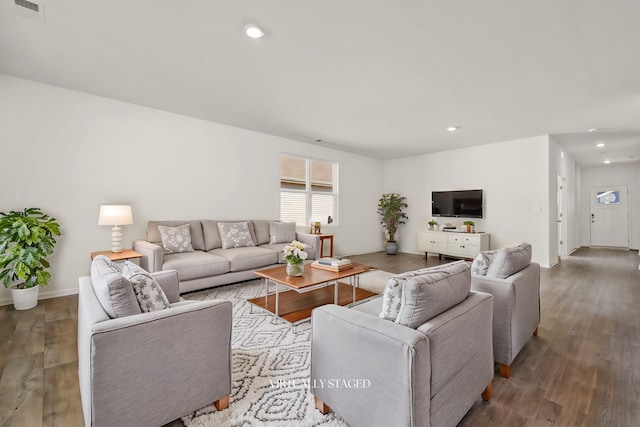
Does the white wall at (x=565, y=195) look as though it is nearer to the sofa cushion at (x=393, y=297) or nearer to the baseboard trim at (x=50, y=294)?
the sofa cushion at (x=393, y=297)

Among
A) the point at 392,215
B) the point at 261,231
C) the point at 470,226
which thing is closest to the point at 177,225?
the point at 261,231

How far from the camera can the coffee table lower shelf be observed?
2741 millimetres

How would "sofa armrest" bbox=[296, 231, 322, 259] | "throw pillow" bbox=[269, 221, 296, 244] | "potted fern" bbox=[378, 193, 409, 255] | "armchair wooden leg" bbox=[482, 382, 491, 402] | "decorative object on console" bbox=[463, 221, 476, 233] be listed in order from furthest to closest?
1. "potted fern" bbox=[378, 193, 409, 255]
2. "decorative object on console" bbox=[463, 221, 476, 233]
3. "throw pillow" bbox=[269, 221, 296, 244]
4. "sofa armrest" bbox=[296, 231, 322, 259]
5. "armchair wooden leg" bbox=[482, 382, 491, 402]

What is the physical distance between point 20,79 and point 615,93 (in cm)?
685

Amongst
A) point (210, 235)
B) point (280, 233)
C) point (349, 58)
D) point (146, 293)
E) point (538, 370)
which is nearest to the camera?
point (146, 293)

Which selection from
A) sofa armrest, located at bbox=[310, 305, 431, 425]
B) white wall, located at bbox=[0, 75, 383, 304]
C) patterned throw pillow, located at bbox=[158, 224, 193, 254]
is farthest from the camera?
patterned throw pillow, located at bbox=[158, 224, 193, 254]

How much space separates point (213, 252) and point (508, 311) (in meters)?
3.53

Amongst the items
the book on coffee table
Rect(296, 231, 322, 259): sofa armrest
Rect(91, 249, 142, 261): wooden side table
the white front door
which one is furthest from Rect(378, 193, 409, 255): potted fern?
the white front door

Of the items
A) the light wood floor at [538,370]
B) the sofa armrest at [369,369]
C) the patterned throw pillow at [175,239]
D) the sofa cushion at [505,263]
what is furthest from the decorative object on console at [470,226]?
the sofa armrest at [369,369]

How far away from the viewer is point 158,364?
1324mm

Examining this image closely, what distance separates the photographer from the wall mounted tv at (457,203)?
244 inches

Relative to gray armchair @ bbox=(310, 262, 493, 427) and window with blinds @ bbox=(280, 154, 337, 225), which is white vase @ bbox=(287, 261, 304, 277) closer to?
gray armchair @ bbox=(310, 262, 493, 427)

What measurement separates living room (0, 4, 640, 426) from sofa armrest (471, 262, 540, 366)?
2.08 meters

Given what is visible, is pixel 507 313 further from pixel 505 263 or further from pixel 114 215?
pixel 114 215
